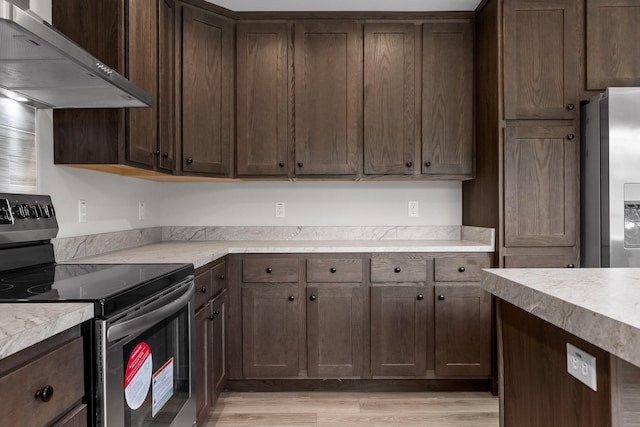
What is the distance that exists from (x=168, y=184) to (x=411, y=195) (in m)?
1.82

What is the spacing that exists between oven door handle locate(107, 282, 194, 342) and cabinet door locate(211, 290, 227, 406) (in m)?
0.58

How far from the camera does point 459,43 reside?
279 centimetres

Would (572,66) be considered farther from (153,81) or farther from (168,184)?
(168,184)

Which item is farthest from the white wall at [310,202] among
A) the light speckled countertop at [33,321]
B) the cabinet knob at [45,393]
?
the cabinet knob at [45,393]

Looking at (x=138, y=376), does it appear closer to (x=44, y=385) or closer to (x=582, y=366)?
(x=44, y=385)

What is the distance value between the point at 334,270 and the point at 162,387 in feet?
4.28

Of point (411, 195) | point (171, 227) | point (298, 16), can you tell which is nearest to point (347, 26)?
point (298, 16)

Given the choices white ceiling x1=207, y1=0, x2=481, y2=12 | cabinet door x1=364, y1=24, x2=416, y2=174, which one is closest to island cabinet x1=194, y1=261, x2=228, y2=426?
cabinet door x1=364, y1=24, x2=416, y2=174

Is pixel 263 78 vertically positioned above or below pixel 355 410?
above

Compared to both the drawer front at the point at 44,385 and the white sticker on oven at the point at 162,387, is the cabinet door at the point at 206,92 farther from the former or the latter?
the drawer front at the point at 44,385

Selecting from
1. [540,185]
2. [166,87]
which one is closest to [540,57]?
[540,185]

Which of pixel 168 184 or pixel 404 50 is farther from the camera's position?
pixel 168 184

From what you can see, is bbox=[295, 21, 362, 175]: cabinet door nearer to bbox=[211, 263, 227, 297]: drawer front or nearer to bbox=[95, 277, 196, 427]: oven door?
bbox=[211, 263, 227, 297]: drawer front

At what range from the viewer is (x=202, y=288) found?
203cm
